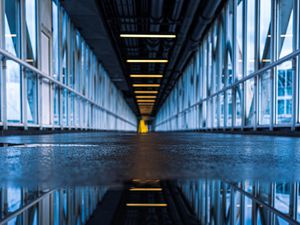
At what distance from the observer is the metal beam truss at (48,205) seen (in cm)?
55

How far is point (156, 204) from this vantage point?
62 centimetres

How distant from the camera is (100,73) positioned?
2002cm

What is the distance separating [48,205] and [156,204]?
20 centimetres

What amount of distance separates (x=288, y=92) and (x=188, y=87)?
46.5ft

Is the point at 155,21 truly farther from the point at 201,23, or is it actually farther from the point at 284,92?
the point at 284,92

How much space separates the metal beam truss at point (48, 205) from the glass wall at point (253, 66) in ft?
20.4

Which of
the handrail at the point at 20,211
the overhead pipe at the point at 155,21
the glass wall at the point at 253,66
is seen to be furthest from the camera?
the overhead pipe at the point at 155,21

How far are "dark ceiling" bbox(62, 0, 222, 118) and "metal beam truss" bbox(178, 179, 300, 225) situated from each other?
9211mm

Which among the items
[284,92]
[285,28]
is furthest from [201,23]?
[284,92]

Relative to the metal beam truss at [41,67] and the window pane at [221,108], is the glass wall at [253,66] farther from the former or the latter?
the metal beam truss at [41,67]

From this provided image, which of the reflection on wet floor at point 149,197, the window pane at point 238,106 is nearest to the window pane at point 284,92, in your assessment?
the window pane at point 238,106

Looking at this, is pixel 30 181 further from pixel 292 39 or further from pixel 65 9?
pixel 65 9

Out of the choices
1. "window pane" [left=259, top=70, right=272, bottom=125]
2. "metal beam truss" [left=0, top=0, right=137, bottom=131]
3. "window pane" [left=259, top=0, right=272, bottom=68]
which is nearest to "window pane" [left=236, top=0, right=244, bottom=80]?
"window pane" [left=259, top=0, right=272, bottom=68]

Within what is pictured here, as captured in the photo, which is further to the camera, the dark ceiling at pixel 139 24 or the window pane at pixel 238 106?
the dark ceiling at pixel 139 24
